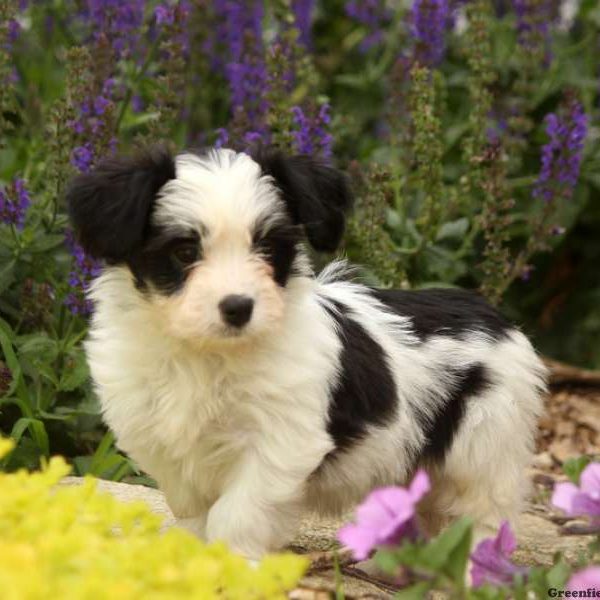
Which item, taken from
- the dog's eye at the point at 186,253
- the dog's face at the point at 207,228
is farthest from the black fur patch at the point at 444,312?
the dog's eye at the point at 186,253

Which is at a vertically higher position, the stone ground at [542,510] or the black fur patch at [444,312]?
the black fur patch at [444,312]

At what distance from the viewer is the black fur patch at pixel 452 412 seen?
15.9 ft

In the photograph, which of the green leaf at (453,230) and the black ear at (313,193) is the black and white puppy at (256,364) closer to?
the black ear at (313,193)

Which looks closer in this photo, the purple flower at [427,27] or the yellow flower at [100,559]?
the yellow flower at [100,559]

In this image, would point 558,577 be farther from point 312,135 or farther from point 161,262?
point 312,135

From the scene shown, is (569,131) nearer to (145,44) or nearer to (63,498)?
(145,44)

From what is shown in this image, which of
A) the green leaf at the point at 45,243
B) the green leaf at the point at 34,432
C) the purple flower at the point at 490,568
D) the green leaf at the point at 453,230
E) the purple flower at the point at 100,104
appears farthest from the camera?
the green leaf at the point at 453,230

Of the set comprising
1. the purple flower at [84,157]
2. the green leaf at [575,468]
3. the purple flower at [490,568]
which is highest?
the purple flower at [84,157]

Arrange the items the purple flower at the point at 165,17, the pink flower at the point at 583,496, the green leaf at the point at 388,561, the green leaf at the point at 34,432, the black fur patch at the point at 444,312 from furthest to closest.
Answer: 1. the purple flower at the point at 165,17
2. the green leaf at the point at 34,432
3. the black fur patch at the point at 444,312
4. the pink flower at the point at 583,496
5. the green leaf at the point at 388,561

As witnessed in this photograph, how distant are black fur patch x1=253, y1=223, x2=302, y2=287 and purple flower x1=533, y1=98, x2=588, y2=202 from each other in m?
2.77

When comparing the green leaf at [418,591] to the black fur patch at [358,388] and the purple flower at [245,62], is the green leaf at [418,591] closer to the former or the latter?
the black fur patch at [358,388]

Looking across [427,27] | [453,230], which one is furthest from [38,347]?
[427,27]

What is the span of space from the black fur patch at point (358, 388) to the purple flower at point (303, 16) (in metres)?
4.28

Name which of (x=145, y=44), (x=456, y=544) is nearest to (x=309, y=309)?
(x=456, y=544)
